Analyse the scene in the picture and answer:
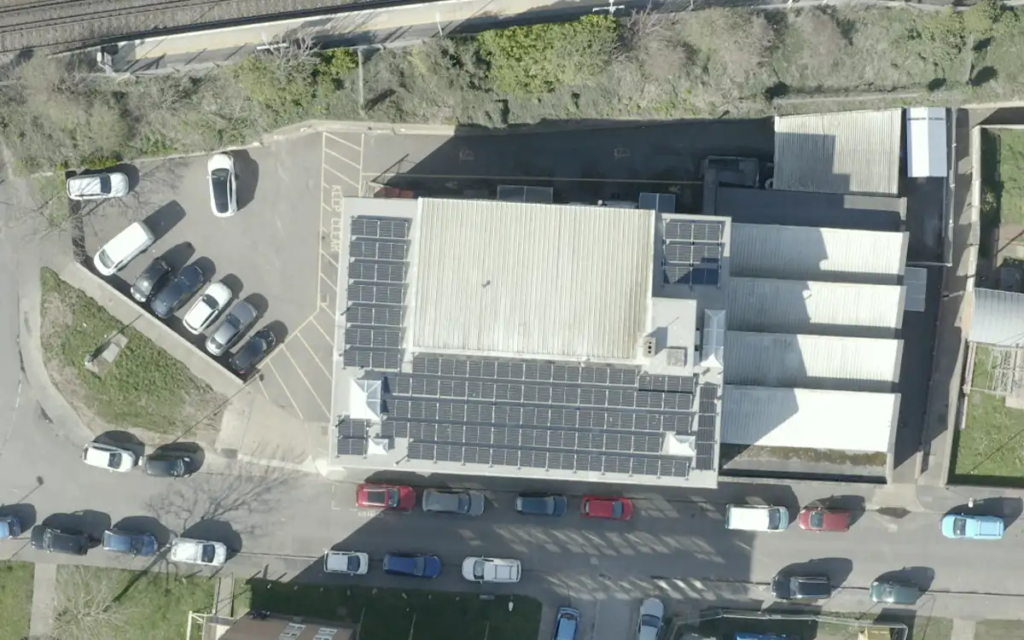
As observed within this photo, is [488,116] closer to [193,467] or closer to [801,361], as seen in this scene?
[801,361]

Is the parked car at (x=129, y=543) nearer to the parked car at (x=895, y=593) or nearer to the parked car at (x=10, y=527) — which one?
the parked car at (x=10, y=527)

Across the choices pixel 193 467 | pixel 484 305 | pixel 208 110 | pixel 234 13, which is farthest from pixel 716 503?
pixel 234 13

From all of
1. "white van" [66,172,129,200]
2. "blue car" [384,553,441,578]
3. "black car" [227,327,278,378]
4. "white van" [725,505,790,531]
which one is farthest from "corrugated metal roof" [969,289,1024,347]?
"white van" [66,172,129,200]

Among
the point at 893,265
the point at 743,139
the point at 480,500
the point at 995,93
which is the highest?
the point at 995,93

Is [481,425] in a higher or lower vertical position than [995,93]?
lower

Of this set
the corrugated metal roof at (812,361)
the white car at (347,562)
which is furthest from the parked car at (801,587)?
the white car at (347,562)

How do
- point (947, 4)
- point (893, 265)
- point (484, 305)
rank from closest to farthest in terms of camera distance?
point (484, 305), point (893, 265), point (947, 4)

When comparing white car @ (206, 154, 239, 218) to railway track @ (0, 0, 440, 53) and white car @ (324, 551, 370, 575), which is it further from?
white car @ (324, 551, 370, 575)

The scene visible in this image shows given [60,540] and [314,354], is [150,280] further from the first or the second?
Answer: [60,540]
